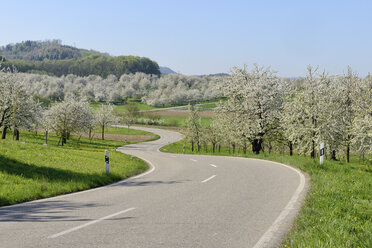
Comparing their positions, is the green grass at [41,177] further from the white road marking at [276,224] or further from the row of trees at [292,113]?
the row of trees at [292,113]

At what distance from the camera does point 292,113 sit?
1229 inches

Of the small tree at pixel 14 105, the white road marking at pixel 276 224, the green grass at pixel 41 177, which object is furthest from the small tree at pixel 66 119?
the white road marking at pixel 276 224

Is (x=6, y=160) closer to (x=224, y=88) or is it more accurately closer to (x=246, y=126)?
(x=246, y=126)

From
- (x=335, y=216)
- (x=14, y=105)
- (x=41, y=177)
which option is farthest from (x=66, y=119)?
(x=335, y=216)

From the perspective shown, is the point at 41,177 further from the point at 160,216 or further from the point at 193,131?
the point at 193,131

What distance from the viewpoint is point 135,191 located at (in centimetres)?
957

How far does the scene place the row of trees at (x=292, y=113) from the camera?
3070 cm

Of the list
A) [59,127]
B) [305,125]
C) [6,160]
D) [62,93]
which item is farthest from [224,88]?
[62,93]

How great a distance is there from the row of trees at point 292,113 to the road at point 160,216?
20805 millimetres

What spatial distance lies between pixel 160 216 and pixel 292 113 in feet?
88.9

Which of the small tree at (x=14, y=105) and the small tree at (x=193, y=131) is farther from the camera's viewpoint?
the small tree at (x=193, y=131)

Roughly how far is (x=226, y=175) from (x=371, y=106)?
86.3 ft

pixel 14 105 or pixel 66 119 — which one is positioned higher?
pixel 14 105

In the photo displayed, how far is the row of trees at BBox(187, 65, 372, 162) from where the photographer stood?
30703 mm
